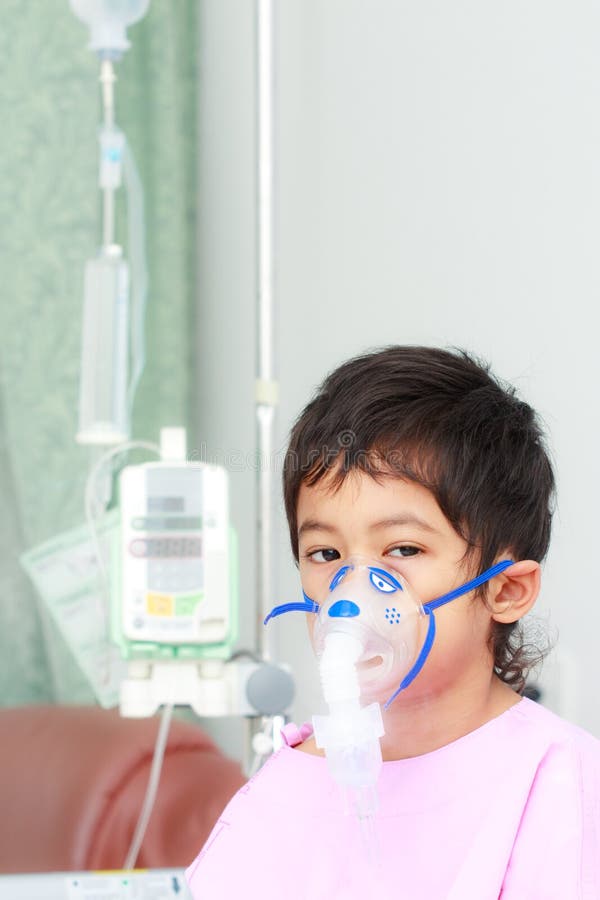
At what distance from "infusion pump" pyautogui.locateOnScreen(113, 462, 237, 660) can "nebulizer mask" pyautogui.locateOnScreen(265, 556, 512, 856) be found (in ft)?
1.66

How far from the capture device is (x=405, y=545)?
972 millimetres

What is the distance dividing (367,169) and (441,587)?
133cm

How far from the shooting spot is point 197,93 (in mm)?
2469

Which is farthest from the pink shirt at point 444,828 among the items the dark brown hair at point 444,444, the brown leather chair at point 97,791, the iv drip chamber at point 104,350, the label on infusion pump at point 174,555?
the brown leather chair at point 97,791

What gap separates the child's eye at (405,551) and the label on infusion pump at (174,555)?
560 millimetres

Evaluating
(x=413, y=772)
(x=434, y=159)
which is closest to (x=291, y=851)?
(x=413, y=772)

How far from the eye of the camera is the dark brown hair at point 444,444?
0.99 metres

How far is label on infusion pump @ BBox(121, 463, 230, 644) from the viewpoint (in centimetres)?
148

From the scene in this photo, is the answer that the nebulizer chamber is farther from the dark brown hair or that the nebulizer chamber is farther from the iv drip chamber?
the iv drip chamber

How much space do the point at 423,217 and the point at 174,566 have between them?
30.4 inches

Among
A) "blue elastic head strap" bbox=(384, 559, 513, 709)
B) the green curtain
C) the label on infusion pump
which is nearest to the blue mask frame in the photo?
"blue elastic head strap" bbox=(384, 559, 513, 709)

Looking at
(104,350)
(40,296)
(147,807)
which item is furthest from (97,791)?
(40,296)

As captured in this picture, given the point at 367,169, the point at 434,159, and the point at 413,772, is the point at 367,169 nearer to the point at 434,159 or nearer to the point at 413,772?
the point at 434,159

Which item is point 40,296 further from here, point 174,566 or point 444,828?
A: point 444,828
